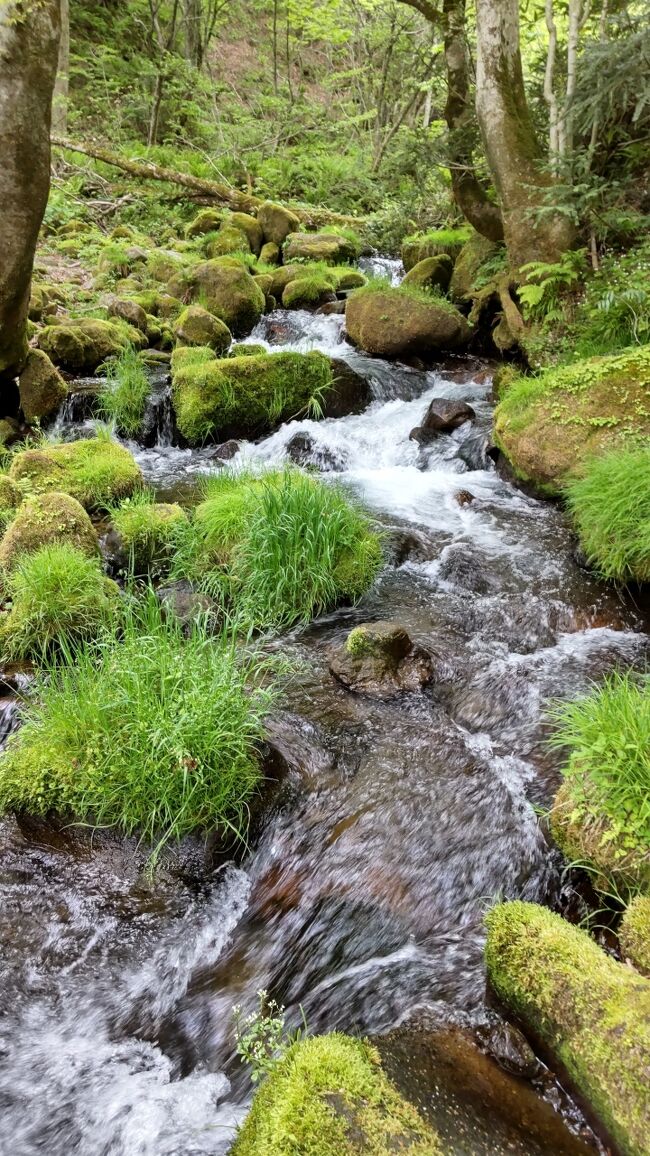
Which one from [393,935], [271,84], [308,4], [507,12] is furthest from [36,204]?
[271,84]

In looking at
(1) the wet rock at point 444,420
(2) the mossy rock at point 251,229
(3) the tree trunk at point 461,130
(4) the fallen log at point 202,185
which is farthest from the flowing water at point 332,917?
(4) the fallen log at point 202,185

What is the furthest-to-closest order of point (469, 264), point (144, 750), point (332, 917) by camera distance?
point (469, 264)
point (144, 750)
point (332, 917)

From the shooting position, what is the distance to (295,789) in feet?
11.0

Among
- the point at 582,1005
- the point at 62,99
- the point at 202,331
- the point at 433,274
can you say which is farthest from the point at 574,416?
the point at 62,99

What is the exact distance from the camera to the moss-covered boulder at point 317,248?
1342cm

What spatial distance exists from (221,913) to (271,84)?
28.1 m

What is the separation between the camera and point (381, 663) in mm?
4180

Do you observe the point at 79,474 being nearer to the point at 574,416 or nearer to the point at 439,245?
the point at 574,416

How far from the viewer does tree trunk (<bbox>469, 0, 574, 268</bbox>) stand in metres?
7.30

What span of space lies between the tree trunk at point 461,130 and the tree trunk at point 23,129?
5588 millimetres

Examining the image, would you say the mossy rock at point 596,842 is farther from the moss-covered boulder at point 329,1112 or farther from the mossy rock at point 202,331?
the mossy rock at point 202,331

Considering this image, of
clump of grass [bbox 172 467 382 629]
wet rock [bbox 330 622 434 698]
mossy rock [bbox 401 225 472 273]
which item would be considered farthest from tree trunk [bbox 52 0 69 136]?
wet rock [bbox 330 622 434 698]

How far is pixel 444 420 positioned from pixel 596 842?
6.12 m

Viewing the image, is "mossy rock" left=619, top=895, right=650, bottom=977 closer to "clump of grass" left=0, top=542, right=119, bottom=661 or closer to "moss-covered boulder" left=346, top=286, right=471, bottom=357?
"clump of grass" left=0, top=542, right=119, bottom=661
